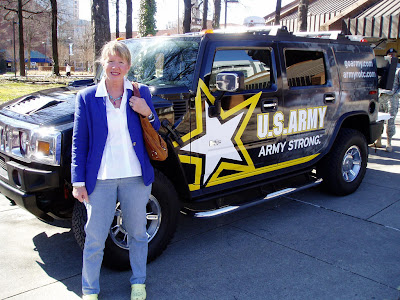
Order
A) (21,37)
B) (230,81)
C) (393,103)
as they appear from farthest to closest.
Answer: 1. (21,37)
2. (393,103)
3. (230,81)

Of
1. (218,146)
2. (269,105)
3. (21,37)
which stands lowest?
(218,146)

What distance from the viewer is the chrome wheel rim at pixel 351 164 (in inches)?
217

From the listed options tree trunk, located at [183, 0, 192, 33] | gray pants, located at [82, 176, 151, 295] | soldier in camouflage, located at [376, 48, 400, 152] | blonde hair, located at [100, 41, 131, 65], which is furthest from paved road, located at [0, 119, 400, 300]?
tree trunk, located at [183, 0, 192, 33]

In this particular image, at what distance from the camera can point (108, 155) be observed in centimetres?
275

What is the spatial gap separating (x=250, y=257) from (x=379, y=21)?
14.7m

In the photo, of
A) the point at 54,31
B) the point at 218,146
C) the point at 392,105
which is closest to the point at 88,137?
the point at 218,146

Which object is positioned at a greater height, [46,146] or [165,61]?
[165,61]

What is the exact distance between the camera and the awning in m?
15.1

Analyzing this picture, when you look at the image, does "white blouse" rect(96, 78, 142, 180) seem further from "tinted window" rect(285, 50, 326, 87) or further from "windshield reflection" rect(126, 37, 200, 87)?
"tinted window" rect(285, 50, 326, 87)

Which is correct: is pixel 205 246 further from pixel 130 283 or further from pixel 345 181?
pixel 345 181

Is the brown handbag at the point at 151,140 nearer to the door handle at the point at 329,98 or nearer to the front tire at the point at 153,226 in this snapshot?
the front tire at the point at 153,226

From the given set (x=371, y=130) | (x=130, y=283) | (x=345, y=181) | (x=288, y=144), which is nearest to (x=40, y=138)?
(x=130, y=283)

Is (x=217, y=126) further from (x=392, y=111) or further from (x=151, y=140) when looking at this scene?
(x=392, y=111)

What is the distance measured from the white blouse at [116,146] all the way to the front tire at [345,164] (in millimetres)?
3297
